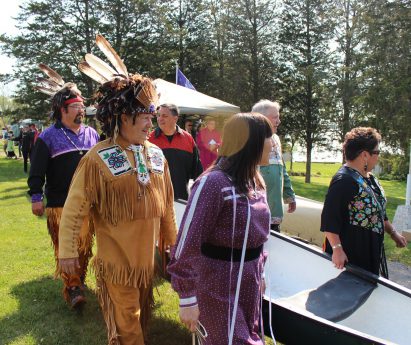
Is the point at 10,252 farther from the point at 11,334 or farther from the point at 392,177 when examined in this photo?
the point at 392,177

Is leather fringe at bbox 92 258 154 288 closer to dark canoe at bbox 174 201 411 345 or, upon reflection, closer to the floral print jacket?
dark canoe at bbox 174 201 411 345

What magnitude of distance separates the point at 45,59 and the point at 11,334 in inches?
747

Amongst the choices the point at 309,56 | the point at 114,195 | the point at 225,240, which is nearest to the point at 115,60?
the point at 114,195

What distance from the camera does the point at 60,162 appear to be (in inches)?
156

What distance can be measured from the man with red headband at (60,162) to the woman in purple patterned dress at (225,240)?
A: 213 centimetres

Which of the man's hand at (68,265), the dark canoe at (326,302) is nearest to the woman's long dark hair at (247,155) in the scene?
the dark canoe at (326,302)

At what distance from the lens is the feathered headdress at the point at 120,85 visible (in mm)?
2723

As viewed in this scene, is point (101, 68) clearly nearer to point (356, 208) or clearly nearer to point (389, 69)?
point (356, 208)

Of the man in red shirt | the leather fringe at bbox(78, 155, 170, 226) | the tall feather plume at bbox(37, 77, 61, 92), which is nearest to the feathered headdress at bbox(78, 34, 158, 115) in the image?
the leather fringe at bbox(78, 155, 170, 226)

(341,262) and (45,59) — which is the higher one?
(45,59)

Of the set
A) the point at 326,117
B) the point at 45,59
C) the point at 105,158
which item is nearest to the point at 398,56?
the point at 326,117

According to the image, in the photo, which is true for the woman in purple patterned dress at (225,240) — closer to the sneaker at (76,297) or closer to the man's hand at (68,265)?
the man's hand at (68,265)

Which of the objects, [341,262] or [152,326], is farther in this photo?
[152,326]

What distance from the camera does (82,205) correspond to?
8.73 ft
